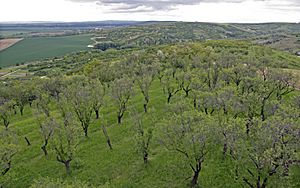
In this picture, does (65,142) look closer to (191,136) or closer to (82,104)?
(82,104)

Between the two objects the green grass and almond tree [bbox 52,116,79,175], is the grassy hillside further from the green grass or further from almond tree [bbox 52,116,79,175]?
almond tree [bbox 52,116,79,175]

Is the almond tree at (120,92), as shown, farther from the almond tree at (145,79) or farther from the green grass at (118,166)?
the almond tree at (145,79)

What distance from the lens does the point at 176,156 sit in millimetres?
54469

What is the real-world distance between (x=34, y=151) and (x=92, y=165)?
16633mm

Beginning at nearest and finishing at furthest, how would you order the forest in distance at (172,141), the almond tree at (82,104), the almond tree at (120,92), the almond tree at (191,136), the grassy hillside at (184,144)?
the forest in distance at (172,141) < the grassy hillside at (184,144) < the almond tree at (191,136) < the almond tree at (82,104) < the almond tree at (120,92)

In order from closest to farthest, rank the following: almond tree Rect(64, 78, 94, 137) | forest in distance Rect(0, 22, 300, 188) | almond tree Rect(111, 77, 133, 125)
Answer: forest in distance Rect(0, 22, 300, 188), almond tree Rect(64, 78, 94, 137), almond tree Rect(111, 77, 133, 125)

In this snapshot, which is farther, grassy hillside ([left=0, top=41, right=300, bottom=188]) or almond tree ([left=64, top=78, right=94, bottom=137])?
almond tree ([left=64, top=78, right=94, bottom=137])

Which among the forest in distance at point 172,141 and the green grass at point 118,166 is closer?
the forest in distance at point 172,141

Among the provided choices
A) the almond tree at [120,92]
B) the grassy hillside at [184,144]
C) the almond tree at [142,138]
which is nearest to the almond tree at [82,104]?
the grassy hillside at [184,144]

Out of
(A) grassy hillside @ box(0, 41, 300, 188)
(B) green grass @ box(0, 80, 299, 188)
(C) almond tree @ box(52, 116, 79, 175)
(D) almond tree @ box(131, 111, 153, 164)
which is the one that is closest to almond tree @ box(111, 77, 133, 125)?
(A) grassy hillside @ box(0, 41, 300, 188)

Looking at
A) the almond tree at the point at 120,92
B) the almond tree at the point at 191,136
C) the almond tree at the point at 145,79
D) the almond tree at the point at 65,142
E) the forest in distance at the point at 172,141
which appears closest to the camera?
the forest in distance at the point at 172,141

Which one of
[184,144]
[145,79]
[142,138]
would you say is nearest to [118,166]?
[142,138]

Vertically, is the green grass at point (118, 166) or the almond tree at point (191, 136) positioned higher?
the almond tree at point (191, 136)

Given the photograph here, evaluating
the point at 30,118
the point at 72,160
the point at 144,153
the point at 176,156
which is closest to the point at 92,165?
the point at 72,160
